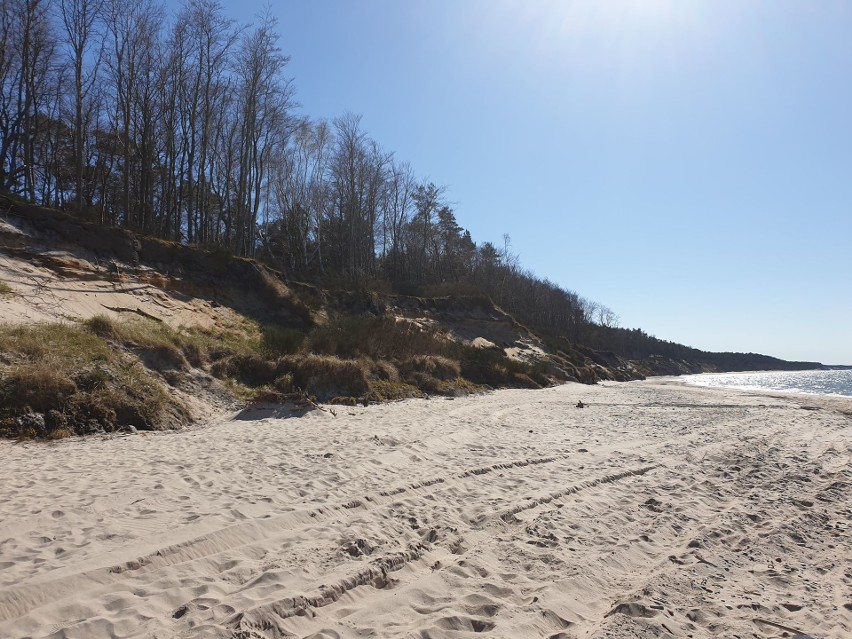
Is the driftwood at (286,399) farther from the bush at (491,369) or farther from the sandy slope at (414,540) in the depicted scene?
the bush at (491,369)

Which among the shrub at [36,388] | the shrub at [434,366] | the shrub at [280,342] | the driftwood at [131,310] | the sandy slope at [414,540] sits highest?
the driftwood at [131,310]

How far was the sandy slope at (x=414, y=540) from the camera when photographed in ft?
10.5

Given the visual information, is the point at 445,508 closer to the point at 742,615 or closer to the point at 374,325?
the point at 742,615

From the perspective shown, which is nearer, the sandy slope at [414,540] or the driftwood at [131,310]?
the sandy slope at [414,540]

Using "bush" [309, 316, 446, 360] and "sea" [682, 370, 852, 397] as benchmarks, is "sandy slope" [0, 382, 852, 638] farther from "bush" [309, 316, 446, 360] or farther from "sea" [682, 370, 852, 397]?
"sea" [682, 370, 852, 397]

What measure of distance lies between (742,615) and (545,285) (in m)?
77.6

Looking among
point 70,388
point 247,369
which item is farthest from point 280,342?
point 70,388

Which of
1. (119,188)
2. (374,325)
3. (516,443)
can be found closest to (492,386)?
(374,325)

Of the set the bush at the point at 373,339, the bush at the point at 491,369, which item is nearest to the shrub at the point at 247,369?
the bush at the point at 373,339

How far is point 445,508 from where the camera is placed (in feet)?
17.4

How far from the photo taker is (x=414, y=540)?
4.45m

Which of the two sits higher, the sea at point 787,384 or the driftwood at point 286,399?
the sea at point 787,384

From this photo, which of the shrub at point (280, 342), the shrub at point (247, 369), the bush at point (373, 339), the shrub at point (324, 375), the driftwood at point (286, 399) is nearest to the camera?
the driftwood at point (286, 399)

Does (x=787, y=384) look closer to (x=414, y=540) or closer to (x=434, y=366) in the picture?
(x=434, y=366)
